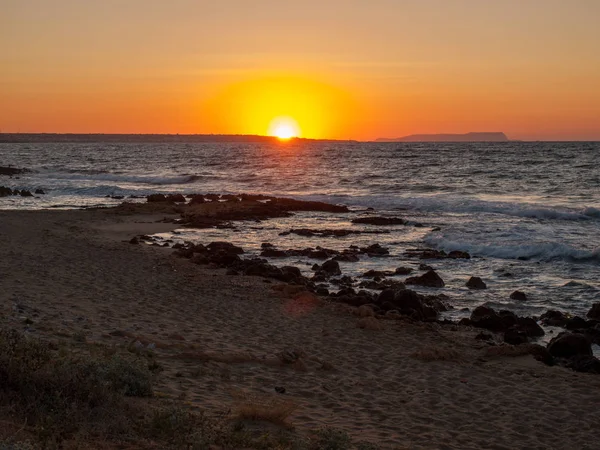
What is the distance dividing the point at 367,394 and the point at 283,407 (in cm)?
194

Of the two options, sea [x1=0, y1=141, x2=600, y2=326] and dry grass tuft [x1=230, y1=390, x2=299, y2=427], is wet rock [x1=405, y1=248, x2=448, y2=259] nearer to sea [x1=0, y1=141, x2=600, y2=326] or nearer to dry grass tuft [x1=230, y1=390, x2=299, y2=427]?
sea [x1=0, y1=141, x2=600, y2=326]

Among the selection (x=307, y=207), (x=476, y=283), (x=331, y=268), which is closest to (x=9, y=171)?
(x=307, y=207)

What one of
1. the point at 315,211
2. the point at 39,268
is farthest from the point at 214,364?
the point at 315,211

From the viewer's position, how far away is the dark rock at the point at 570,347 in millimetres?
11398

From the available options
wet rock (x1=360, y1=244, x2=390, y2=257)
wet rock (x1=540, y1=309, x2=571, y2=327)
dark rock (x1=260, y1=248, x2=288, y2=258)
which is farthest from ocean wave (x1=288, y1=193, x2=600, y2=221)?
wet rock (x1=540, y1=309, x2=571, y2=327)

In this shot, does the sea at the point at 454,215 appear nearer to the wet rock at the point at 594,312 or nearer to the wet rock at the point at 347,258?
the wet rock at the point at 347,258

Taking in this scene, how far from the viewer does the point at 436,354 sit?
11008mm

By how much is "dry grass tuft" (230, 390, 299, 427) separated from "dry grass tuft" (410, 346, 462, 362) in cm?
358

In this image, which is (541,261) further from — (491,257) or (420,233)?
(420,233)

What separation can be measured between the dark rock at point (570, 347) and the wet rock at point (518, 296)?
4388mm

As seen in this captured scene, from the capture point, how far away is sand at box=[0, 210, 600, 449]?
798 centimetres

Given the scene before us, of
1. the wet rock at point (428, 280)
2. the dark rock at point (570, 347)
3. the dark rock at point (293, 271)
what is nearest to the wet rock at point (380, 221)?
the wet rock at point (428, 280)

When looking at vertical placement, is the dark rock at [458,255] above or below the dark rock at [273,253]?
above

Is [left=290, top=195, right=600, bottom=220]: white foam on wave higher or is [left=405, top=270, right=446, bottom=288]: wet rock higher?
[left=290, top=195, right=600, bottom=220]: white foam on wave
